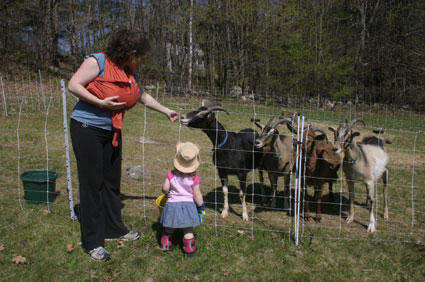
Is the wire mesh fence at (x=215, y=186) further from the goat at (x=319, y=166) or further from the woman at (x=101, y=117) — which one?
the woman at (x=101, y=117)

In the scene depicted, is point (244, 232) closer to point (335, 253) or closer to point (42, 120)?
point (335, 253)

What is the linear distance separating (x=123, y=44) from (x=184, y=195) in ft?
5.90

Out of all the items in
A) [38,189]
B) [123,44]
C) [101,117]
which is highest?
[123,44]

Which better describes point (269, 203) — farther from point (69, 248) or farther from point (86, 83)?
point (86, 83)

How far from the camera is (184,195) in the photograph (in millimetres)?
3910

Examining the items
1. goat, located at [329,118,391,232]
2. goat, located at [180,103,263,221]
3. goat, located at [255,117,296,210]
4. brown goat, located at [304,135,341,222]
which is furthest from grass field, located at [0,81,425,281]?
goat, located at [255,117,296,210]

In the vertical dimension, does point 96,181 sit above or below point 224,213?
above

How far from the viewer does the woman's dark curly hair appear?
11.4 feet

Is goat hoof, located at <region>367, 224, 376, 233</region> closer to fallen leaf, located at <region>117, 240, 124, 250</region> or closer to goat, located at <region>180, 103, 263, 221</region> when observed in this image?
goat, located at <region>180, 103, 263, 221</region>

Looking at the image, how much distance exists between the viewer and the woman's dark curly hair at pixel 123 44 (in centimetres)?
346

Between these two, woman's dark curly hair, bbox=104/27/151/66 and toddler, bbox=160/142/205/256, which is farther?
toddler, bbox=160/142/205/256

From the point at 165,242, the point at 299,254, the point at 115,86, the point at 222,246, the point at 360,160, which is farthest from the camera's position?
the point at 360,160

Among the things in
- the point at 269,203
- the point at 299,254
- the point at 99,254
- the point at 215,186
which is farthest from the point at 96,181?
the point at 269,203

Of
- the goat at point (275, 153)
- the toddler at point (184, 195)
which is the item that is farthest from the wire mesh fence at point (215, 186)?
the toddler at point (184, 195)
